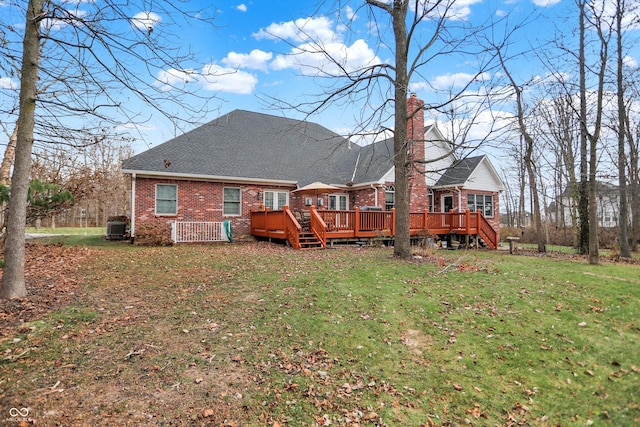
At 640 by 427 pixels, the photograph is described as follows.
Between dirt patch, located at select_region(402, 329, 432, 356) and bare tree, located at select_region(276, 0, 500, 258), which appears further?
bare tree, located at select_region(276, 0, 500, 258)

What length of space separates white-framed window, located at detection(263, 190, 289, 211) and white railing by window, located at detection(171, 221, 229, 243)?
267cm

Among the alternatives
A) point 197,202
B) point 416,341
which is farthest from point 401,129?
point 197,202

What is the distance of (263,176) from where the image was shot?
1531 centimetres

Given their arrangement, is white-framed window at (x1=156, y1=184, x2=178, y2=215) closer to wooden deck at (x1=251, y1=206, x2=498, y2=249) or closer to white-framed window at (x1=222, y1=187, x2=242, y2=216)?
white-framed window at (x1=222, y1=187, x2=242, y2=216)

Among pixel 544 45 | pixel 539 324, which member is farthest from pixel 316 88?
pixel 544 45

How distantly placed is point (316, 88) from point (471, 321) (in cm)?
652

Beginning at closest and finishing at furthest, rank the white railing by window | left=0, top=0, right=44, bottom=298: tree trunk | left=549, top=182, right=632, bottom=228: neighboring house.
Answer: left=0, top=0, right=44, bottom=298: tree trunk → the white railing by window → left=549, top=182, right=632, bottom=228: neighboring house

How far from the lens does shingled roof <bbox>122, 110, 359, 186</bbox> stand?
13.7 metres

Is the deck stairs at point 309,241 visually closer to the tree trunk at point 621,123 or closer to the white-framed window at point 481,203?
the white-framed window at point 481,203

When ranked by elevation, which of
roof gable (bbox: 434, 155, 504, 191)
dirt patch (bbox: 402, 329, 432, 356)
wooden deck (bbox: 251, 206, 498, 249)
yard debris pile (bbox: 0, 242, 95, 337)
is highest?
roof gable (bbox: 434, 155, 504, 191)

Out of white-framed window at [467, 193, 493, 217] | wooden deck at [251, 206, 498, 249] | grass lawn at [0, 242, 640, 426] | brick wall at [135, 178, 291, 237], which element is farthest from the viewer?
white-framed window at [467, 193, 493, 217]

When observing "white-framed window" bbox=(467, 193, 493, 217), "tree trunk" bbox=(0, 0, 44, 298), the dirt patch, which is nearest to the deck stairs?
the dirt patch

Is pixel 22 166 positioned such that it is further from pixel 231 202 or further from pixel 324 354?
pixel 231 202

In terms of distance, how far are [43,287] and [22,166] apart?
6.95 ft
